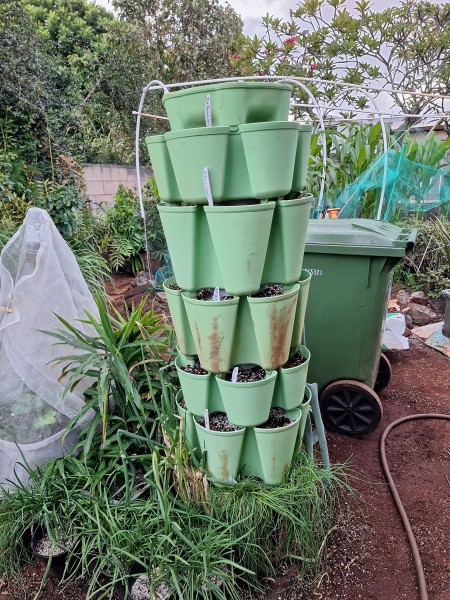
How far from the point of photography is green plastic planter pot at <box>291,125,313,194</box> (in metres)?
1.30

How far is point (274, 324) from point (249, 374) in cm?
23

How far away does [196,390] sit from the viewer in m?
1.42

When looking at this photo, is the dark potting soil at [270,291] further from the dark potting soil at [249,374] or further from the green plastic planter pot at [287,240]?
the dark potting soil at [249,374]

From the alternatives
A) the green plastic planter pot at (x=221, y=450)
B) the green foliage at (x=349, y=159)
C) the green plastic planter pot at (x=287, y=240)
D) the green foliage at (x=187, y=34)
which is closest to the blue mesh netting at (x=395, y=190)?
the green foliage at (x=349, y=159)

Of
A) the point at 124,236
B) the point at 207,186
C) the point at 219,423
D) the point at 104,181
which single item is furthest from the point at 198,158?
the point at 104,181

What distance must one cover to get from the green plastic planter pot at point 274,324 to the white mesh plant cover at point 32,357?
883mm

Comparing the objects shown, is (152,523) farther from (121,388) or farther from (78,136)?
(78,136)

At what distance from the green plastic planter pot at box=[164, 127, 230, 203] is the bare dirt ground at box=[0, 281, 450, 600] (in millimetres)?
1376

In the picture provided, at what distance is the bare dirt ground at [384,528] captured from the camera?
1.48 metres

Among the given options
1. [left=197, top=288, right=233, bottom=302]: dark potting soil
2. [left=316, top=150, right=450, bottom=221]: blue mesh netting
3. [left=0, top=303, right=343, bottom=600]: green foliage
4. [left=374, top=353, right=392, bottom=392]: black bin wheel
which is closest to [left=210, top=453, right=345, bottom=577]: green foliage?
[left=0, top=303, right=343, bottom=600]: green foliage

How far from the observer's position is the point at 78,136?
17.1 feet

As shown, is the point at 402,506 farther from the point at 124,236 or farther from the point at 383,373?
the point at 124,236

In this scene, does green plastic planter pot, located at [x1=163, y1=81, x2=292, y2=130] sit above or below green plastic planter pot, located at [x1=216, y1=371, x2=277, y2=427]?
above

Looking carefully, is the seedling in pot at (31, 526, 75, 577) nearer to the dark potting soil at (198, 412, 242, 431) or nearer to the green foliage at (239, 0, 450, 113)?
the dark potting soil at (198, 412, 242, 431)
